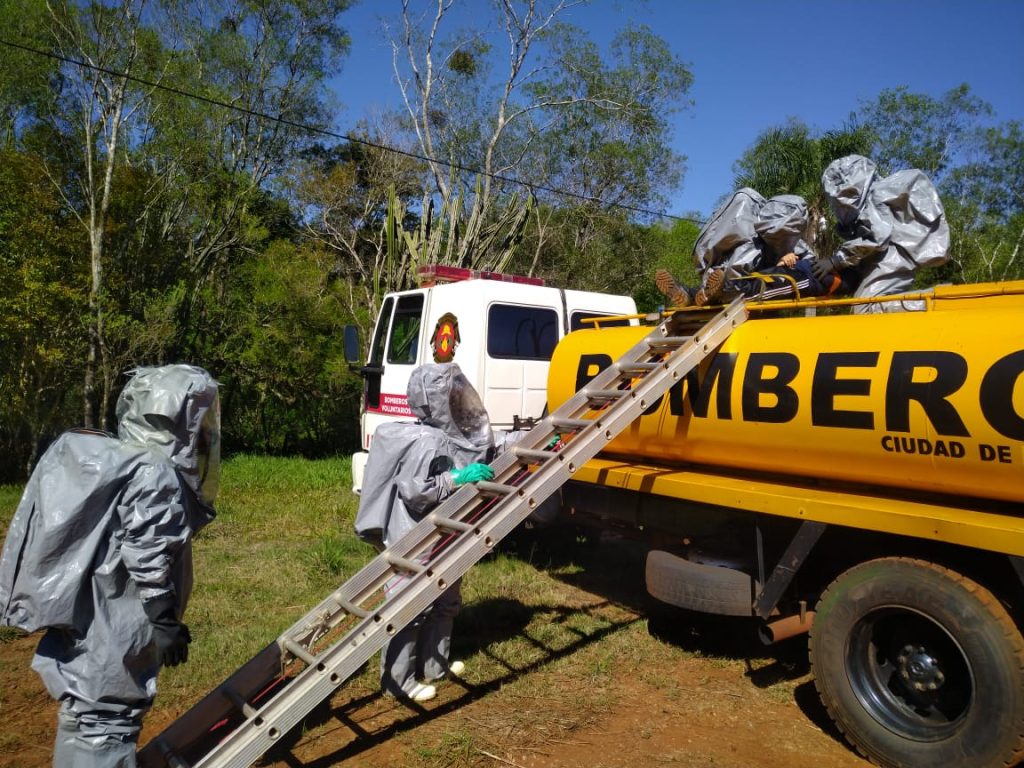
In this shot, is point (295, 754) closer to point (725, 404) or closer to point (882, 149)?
point (725, 404)

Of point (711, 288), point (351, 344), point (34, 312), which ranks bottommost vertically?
point (351, 344)

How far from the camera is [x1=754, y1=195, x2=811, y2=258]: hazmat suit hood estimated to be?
17.1 ft

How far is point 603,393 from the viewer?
473cm

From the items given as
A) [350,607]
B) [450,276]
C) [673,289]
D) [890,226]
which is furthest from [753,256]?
[350,607]

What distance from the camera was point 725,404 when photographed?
464 cm

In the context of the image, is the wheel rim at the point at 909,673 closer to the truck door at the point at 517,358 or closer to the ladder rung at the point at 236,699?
the ladder rung at the point at 236,699

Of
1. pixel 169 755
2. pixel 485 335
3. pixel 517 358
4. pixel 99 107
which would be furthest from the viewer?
pixel 99 107

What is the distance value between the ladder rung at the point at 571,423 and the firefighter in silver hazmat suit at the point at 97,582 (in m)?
2.24

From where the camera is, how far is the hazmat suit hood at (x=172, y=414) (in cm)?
304

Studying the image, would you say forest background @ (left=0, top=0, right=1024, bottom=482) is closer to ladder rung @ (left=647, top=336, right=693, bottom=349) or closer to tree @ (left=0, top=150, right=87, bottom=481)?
tree @ (left=0, top=150, right=87, bottom=481)

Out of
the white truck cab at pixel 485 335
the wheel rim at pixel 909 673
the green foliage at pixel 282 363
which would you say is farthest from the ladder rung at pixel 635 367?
the green foliage at pixel 282 363

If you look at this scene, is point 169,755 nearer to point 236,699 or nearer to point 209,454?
point 236,699

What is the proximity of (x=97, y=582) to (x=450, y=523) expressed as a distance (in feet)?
5.57

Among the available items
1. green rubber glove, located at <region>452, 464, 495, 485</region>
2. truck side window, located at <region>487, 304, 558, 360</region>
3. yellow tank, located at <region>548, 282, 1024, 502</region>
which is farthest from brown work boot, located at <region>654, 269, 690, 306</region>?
truck side window, located at <region>487, 304, 558, 360</region>
